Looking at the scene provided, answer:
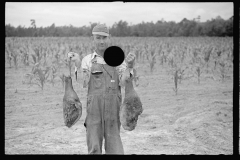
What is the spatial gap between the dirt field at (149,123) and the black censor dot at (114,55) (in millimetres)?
2344

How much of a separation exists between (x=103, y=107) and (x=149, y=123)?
314cm

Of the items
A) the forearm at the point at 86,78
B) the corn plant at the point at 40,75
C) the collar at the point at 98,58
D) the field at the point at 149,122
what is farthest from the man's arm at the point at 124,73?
→ the corn plant at the point at 40,75

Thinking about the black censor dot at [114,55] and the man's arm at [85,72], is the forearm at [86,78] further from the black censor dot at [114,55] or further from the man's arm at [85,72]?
the black censor dot at [114,55]

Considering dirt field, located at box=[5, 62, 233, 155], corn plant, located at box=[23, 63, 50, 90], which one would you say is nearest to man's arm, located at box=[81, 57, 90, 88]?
dirt field, located at box=[5, 62, 233, 155]

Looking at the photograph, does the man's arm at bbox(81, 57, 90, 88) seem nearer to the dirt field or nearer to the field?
the field

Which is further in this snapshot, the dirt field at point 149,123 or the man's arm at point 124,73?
the dirt field at point 149,123

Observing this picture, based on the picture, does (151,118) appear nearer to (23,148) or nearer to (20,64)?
(23,148)

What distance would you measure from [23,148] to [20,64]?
360 inches

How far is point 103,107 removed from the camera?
238cm

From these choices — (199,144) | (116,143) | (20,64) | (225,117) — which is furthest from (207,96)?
A: (20,64)

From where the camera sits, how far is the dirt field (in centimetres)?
423

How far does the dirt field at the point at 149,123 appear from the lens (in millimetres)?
4230

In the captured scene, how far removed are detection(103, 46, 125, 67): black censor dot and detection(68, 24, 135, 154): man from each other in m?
0.32

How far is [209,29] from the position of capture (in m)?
42.8
